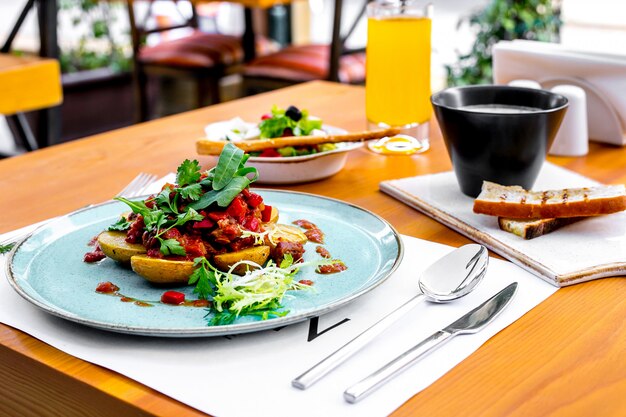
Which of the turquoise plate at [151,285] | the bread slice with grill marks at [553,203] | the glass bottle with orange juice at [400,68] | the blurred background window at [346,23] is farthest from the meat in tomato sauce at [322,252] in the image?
the blurred background window at [346,23]

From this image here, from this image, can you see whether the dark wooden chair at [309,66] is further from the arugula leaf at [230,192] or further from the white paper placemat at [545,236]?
the arugula leaf at [230,192]

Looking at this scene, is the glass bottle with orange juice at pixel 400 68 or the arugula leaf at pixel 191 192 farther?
the glass bottle with orange juice at pixel 400 68

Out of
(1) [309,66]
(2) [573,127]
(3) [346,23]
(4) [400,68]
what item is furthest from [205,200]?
(3) [346,23]

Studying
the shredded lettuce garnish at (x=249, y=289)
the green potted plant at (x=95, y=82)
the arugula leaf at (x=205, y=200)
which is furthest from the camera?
the green potted plant at (x=95, y=82)

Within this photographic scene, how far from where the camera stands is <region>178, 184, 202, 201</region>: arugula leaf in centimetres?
83

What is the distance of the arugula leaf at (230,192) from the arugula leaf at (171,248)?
0.06m

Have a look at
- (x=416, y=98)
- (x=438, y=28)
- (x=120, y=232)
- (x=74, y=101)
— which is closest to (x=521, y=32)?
(x=438, y=28)

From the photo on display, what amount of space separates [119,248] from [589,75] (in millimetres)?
941

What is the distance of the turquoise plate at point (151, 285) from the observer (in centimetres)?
72

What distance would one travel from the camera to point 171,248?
79 centimetres

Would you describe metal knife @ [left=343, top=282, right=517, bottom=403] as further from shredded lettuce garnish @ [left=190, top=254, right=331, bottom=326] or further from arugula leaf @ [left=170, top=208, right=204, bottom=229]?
arugula leaf @ [left=170, top=208, right=204, bottom=229]

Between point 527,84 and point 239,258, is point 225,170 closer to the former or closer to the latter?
point 239,258

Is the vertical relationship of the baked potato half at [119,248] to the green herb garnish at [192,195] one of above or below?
below

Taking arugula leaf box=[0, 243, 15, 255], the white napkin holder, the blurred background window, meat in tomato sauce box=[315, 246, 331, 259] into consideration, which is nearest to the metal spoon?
meat in tomato sauce box=[315, 246, 331, 259]
